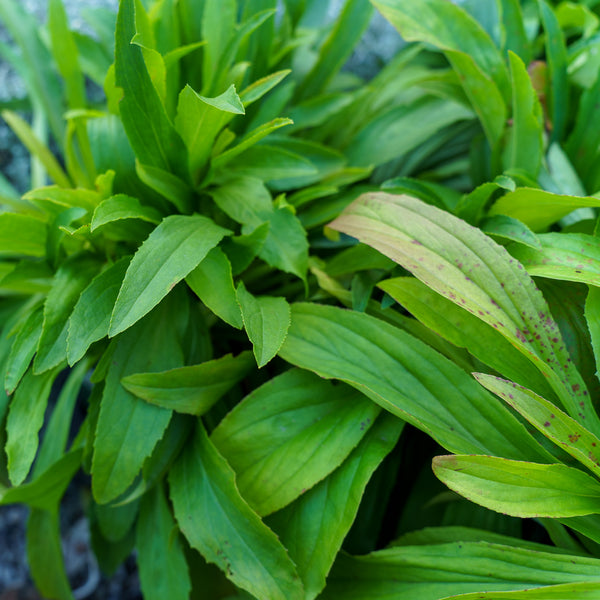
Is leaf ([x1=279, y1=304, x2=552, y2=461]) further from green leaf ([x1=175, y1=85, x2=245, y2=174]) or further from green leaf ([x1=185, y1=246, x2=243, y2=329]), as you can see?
green leaf ([x1=175, y1=85, x2=245, y2=174])

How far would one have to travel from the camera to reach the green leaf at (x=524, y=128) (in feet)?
2.39

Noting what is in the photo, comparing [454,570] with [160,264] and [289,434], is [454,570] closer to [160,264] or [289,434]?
[289,434]

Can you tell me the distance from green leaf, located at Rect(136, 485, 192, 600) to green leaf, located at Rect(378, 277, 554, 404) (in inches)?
Result: 16.2

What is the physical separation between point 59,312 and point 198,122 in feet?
0.87

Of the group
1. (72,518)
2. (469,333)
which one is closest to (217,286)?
(469,333)

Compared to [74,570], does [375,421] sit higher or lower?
higher

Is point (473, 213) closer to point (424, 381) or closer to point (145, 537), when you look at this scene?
point (424, 381)

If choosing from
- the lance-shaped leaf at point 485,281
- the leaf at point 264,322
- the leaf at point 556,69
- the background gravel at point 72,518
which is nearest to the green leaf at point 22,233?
the leaf at point 264,322

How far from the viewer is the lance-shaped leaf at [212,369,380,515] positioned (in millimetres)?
640

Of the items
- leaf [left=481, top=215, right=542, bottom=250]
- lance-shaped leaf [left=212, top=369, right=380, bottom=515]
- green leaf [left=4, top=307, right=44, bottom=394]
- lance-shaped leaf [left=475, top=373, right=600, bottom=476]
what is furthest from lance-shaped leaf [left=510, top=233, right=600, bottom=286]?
green leaf [left=4, top=307, right=44, bottom=394]

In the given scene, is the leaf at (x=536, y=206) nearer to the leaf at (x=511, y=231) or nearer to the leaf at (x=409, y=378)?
the leaf at (x=511, y=231)

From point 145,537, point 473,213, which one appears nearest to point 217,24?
point 473,213

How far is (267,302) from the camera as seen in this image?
0.68 metres

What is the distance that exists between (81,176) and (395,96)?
54cm
